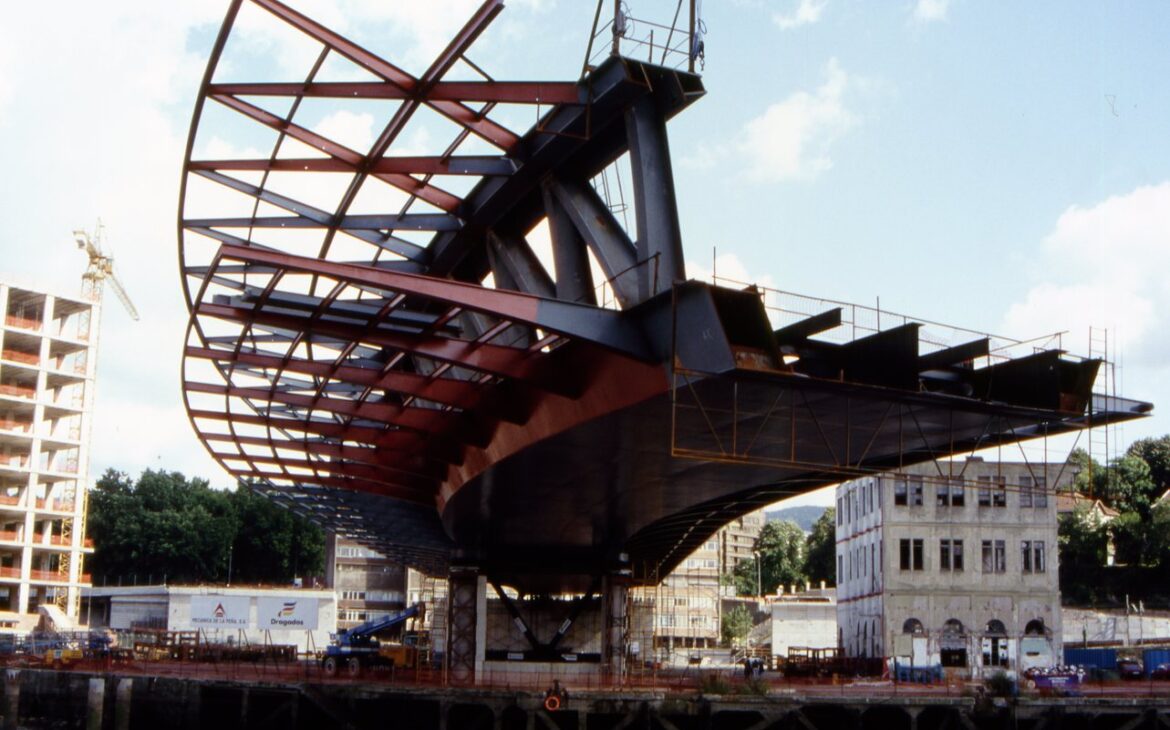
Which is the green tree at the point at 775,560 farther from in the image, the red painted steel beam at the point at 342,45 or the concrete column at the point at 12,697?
the red painted steel beam at the point at 342,45

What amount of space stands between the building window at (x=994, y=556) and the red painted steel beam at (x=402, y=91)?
60.2 meters

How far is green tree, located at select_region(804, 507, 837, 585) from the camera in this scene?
146125mm

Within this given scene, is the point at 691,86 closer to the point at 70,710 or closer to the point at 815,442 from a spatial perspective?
the point at 815,442

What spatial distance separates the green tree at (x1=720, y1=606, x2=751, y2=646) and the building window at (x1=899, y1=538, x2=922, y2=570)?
54.5 meters

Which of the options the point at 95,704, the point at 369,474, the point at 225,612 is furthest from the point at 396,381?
the point at 225,612

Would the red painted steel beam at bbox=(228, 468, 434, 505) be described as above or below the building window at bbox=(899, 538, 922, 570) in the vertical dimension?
above

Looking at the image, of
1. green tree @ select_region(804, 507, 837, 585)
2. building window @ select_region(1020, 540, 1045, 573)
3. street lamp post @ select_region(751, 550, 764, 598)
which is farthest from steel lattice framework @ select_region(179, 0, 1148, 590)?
street lamp post @ select_region(751, 550, 764, 598)

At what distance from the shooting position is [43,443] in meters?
102

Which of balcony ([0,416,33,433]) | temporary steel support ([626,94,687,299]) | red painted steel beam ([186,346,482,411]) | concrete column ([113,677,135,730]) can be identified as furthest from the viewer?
balcony ([0,416,33,433])

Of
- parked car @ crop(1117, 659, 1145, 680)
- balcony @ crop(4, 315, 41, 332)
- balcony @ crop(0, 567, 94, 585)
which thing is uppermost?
balcony @ crop(4, 315, 41, 332)

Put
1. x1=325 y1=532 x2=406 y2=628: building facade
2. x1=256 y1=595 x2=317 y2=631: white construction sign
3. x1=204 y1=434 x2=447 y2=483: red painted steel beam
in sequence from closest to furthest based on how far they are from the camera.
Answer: x1=204 y1=434 x2=447 y2=483: red painted steel beam
x1=256 y1=595 x2=317 y2=631: white construction sign
x1=325 y1=532 x2=406 y2=628: building facade

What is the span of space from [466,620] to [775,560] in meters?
116

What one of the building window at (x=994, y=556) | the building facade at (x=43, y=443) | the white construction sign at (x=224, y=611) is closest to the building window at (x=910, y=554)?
the building window at (x=994, y=556)

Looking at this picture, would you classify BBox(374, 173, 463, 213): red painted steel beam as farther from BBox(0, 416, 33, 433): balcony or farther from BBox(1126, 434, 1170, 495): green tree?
BBox(1126, 434, 1170, 495): green tree
